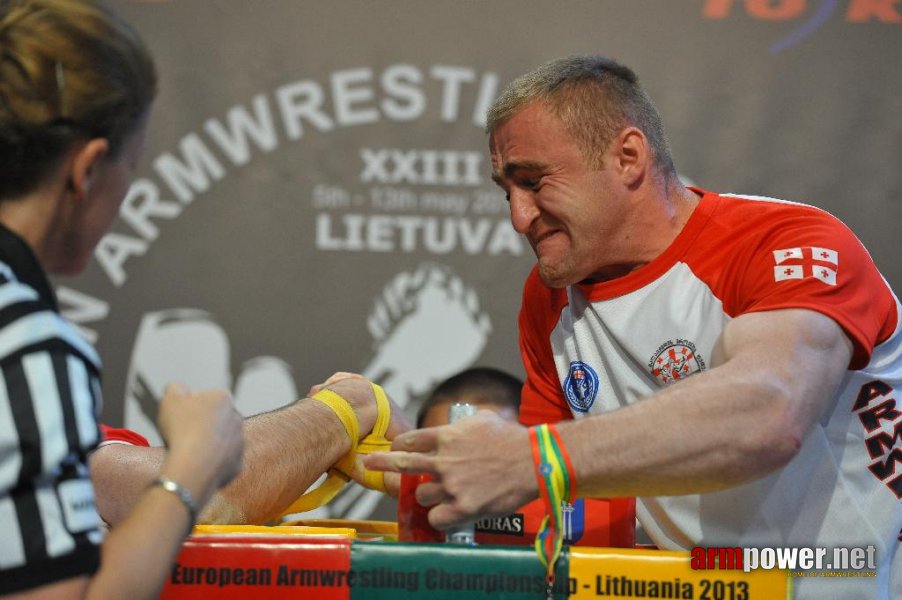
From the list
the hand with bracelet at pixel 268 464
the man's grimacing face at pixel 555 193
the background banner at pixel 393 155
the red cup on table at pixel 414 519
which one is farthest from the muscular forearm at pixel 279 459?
the background banner at pixel 393 155

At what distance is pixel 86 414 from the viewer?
0.85 meters

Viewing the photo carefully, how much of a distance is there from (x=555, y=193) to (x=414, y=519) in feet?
2.03

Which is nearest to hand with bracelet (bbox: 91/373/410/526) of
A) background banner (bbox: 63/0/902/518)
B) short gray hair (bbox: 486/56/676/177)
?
short gray hair (bbox: 486/56/676/177)

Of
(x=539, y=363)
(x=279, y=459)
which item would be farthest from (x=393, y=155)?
(x=279, y=459)

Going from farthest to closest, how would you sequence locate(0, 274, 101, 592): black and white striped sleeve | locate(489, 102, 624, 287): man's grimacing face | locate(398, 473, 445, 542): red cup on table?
locate(489, 102, 624, 287): man's grimacing face
locate(398, 473, 445, 542): red cup on table
locate(0, 274, 101, 592): black and white striped sleeve

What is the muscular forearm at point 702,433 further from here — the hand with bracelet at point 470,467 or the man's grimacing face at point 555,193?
the man's grimacing face at point 555,193

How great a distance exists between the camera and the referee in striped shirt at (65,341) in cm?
81

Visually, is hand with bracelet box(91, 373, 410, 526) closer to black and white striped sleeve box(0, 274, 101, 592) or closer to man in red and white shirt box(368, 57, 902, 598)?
man in red and white shirt box(368, 57, 902, 598)

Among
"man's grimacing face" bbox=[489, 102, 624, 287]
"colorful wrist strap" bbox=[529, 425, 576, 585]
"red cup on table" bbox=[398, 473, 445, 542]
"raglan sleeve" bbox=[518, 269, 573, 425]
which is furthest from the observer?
"raglan sleeve" bbox=[518, 269, 573, 425]

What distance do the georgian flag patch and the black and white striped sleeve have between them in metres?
0.91

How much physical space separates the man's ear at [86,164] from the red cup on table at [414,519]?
55cm

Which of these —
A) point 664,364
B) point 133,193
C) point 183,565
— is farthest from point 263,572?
point 133,193

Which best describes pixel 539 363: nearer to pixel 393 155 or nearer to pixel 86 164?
pixel 393 155

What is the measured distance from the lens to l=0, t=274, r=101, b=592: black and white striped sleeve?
0.80m
